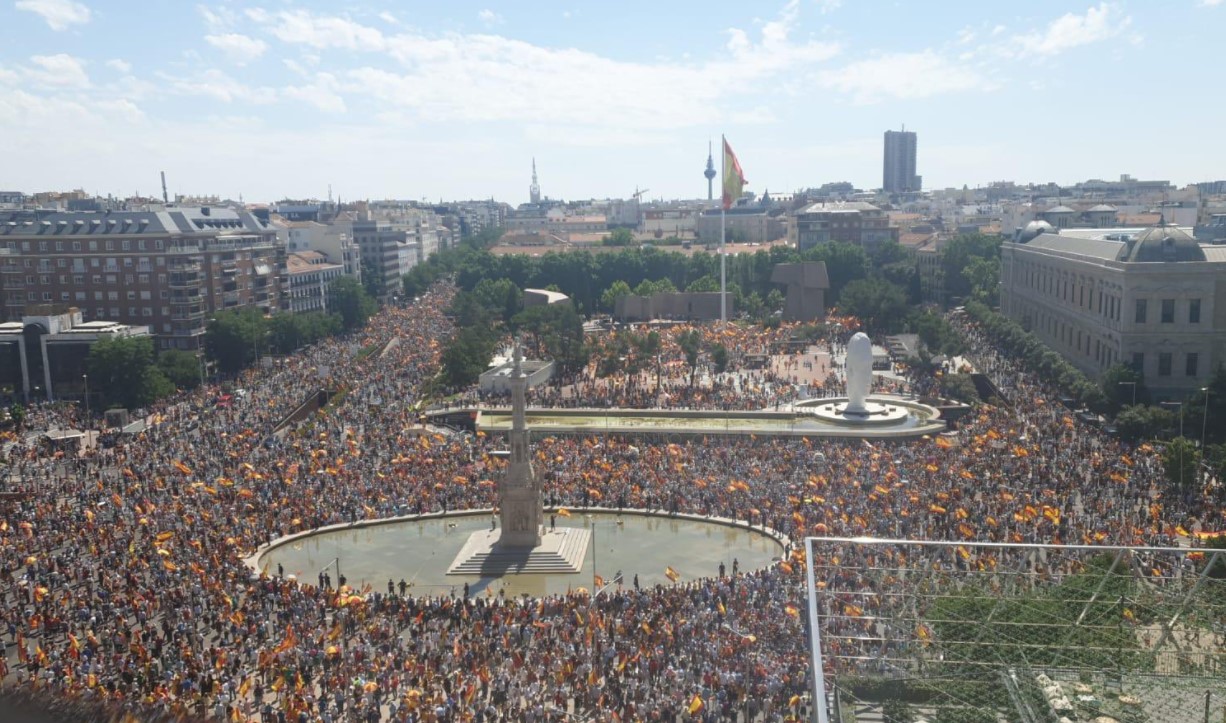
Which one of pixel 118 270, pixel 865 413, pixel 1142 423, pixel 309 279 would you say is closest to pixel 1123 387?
pixel 1142 423

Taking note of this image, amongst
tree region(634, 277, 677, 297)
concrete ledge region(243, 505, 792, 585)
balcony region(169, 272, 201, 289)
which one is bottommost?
concrete ledge region(243, 505, 792, 585)

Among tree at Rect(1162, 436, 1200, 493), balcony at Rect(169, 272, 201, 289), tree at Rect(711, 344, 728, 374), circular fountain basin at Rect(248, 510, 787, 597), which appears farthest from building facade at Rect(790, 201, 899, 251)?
circular fountain basin at Rect(248, 510, 787, 597)

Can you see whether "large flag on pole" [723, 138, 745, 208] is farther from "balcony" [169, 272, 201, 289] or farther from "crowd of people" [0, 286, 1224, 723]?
"balcony" [169, 272, 201, 289]

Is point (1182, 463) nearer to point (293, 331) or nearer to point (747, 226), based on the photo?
point (293, 331)

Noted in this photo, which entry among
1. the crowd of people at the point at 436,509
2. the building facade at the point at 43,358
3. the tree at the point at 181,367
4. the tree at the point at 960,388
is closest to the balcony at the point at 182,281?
the tree at the point at 181,367

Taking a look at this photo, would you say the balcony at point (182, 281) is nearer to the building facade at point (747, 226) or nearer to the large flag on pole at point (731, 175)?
the large flag on pole at point (731, 175)

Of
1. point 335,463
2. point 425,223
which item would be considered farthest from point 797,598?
point 425,223

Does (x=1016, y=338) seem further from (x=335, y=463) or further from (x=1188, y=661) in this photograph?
(x=1188, y=661)
